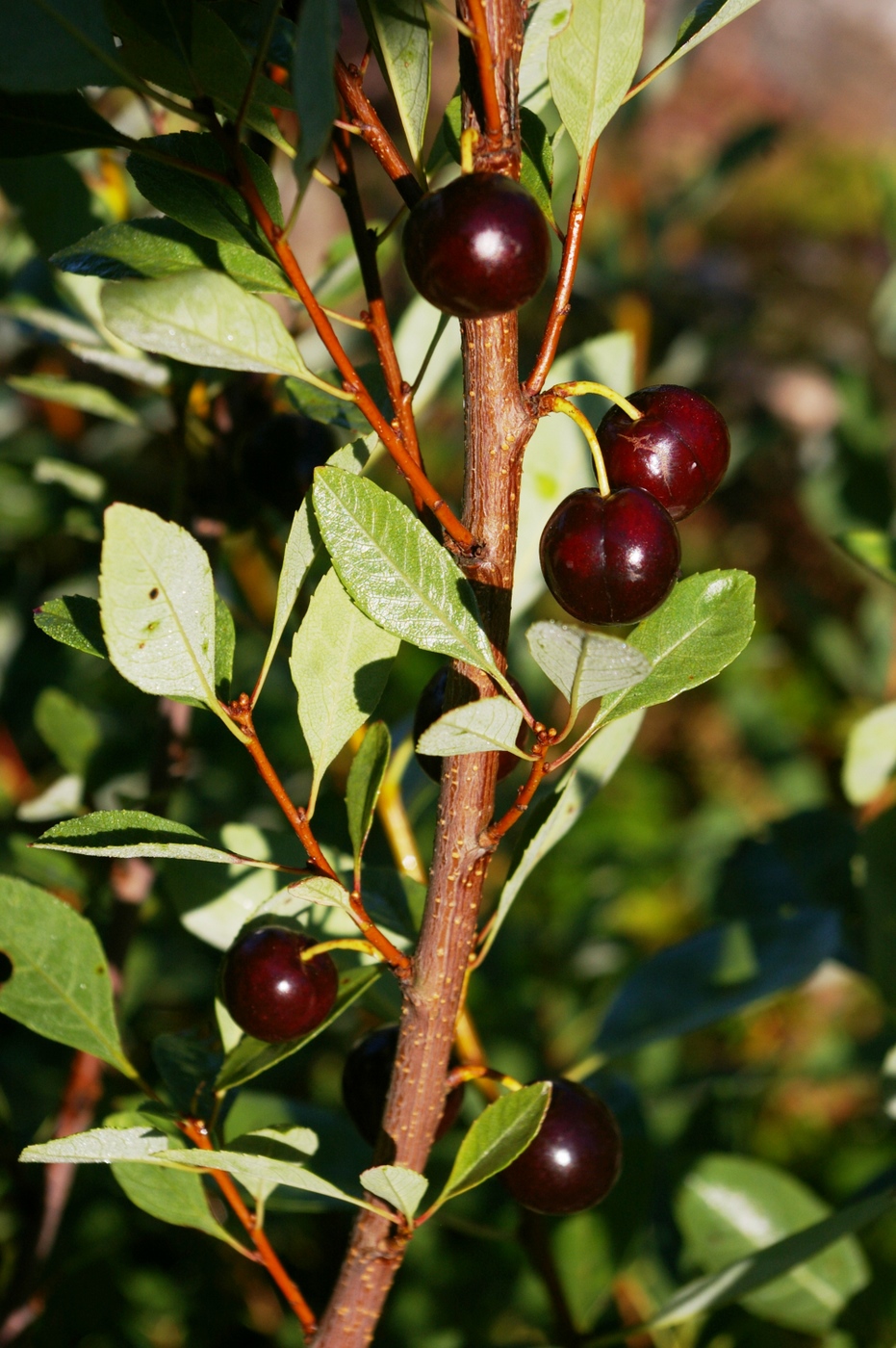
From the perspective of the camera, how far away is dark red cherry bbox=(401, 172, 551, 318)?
0.40 meters

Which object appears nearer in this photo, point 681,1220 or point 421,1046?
point 421,1046

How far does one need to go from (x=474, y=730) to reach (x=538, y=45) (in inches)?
14.2

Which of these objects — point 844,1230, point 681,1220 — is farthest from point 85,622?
point 681,1220

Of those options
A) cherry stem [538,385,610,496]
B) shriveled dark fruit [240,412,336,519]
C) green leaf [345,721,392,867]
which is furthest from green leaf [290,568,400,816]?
shriveled dark fruit [240,412,336,519]

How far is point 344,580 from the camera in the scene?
0.46m

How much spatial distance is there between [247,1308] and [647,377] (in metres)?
1.53

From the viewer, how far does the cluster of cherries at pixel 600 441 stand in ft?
1.33

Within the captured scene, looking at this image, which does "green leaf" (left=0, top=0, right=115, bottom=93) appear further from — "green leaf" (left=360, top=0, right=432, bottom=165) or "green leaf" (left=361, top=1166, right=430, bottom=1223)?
"green leaf" (left=361, top=1166, right=430, bottom=1223)

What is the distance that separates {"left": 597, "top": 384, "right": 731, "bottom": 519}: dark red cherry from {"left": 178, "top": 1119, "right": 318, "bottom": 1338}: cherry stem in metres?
0.38

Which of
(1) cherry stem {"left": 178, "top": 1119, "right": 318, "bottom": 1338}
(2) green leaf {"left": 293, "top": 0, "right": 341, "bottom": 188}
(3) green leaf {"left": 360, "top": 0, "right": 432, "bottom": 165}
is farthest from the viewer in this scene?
(1) cherry stem {"left": 178, "top": 1119, "right": 318, "bottom": 1338}

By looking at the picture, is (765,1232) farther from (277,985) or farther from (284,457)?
(284,457)

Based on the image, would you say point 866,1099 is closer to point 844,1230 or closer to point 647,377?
point 647,377

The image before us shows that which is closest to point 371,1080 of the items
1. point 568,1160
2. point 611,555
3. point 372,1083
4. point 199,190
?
point 372,1083

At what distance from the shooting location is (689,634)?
1.64 feet
